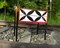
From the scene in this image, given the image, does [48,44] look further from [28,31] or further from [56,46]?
[28,31]

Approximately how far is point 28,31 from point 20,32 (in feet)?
1.26

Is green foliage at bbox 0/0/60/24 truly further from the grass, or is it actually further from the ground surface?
the ground surface

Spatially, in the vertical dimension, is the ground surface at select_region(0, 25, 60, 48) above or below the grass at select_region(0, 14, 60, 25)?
above

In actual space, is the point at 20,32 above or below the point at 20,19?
below

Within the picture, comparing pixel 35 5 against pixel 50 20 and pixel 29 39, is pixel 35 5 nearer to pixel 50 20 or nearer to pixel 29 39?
pixel 50 20

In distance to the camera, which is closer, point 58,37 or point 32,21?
point 32,21

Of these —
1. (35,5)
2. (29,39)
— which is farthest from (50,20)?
(29,39)

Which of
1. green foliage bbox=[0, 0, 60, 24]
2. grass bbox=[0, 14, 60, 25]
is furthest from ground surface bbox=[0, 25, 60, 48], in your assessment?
green foliage bbox=[0, 0, 60, 24]

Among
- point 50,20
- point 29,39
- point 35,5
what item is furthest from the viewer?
point 35,5

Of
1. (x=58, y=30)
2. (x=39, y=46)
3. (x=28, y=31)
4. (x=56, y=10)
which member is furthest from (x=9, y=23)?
(x=39, y=46)

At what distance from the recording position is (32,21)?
7727mm

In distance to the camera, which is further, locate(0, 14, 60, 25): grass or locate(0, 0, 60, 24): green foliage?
locate(0, 0, 60, 24): green foliage

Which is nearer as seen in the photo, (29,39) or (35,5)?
(29,39)

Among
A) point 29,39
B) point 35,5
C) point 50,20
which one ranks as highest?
point 35,5
